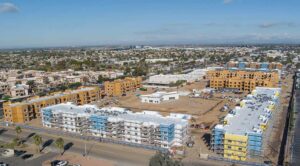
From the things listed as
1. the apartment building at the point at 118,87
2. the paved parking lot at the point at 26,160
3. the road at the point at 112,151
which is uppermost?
the apartment building at the point at 118,87

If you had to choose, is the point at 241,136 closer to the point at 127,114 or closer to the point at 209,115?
the point at 127,114

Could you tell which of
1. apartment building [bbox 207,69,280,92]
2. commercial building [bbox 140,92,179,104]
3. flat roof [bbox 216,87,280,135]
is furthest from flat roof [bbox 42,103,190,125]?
apartment building [bbox 207,69,280,92]

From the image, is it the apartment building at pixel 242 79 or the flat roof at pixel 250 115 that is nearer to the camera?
the flat roof at pixel 250 115

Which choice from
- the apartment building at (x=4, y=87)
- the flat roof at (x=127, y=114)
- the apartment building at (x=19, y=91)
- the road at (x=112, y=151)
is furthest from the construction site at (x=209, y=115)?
the apartment building at (x=4, y=87)

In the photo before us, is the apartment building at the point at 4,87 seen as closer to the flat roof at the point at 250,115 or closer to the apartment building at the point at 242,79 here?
the apartment building at the point at 242,79

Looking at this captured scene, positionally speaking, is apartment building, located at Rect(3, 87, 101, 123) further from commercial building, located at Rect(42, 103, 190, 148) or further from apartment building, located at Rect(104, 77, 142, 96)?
apartment building, located at Rect(104, 77, 142, 96)
